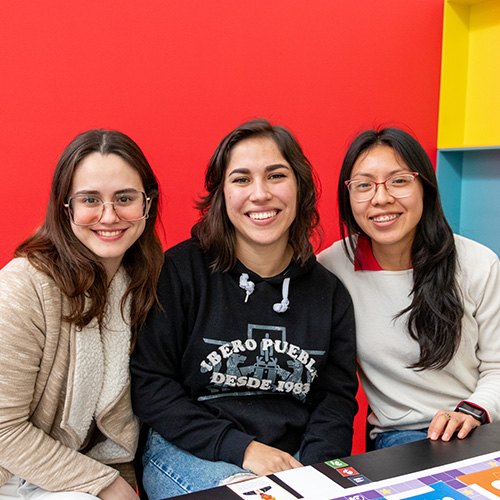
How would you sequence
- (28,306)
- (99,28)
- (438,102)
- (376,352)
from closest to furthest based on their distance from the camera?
1. (28,306)
2. (376,352)
3. (99,28)
4. (438,102)

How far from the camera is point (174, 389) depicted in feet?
5.32

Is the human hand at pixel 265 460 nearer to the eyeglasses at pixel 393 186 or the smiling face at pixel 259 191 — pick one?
the smiling face at pixel 259 191

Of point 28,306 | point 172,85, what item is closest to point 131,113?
point 172,85

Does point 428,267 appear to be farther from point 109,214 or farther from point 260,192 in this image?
point 109,214

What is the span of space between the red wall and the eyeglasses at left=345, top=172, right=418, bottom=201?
101 cm

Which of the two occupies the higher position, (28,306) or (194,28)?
(194,28)

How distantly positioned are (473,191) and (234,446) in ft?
7.86

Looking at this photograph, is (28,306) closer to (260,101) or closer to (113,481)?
(113,481)

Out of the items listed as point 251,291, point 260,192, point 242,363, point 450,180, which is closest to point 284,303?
point 251,291

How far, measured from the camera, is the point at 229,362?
165 cm

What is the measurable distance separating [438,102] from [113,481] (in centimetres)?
270

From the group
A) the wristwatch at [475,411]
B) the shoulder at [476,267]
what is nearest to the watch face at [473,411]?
the wristwatch at [475,411]

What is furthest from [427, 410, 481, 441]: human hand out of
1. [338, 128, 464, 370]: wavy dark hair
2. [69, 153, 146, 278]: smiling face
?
[69, 153, 146, 278]: smiling face

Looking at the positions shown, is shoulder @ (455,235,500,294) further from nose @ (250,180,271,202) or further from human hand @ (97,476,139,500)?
human hand @ (97,476,139,500)
